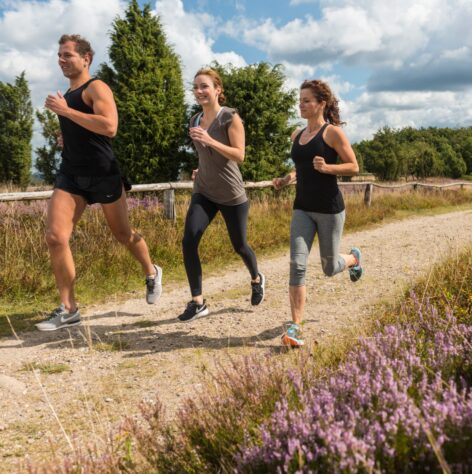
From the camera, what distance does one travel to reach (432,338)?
2.90 meters

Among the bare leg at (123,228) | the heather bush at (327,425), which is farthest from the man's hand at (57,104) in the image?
the heather bush at (327,425)

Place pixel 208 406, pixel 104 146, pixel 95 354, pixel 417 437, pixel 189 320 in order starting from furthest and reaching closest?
pixel 189 320
pixel 104 146
pixel 95 354
pixel 208 406
pixel 417 437

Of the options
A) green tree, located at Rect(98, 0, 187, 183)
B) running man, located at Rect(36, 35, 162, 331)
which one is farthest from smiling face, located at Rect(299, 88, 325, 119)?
green tree, located at Rect(98, 0, 187, 183)

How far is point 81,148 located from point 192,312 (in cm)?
178

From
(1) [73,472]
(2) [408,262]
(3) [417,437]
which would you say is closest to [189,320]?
A: (1) [73,472]

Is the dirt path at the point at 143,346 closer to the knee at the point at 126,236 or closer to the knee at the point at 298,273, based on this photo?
the knee at the point at 298,273

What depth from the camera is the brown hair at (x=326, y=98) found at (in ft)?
12.9

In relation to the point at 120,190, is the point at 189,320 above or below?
below

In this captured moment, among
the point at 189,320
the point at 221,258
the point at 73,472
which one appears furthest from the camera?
the point at 221,258

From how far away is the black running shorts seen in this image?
4230 mm

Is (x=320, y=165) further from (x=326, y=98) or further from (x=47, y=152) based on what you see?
(x=47, y=152)

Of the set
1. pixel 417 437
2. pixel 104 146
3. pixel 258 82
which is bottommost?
pixel 417 437

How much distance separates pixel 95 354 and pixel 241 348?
1.18 meters

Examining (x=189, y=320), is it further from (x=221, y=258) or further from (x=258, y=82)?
(x=258, y=82)
